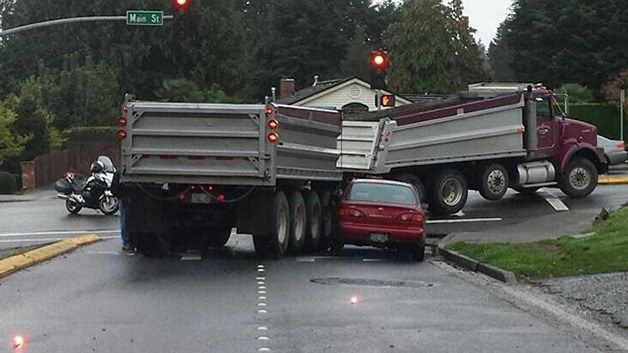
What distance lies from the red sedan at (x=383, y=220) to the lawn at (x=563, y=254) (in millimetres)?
994

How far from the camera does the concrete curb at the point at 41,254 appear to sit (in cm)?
1941

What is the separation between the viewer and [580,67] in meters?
77.8

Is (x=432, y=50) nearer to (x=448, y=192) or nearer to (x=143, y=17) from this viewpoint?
(x=448, y=192)

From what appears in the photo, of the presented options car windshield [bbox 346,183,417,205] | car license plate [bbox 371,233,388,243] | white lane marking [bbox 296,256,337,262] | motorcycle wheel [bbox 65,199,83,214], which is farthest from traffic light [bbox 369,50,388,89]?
motorcycle wheel [bbox 65,199,83,214]

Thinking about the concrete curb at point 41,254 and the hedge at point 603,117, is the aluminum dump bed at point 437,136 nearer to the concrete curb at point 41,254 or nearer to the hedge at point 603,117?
the concrete curb at point 41,254

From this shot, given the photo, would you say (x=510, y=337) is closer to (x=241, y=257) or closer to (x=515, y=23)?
(x=241, y=257)

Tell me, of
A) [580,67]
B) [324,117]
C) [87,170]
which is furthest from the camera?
[580,67]

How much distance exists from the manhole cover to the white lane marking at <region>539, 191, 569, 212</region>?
15.1 meters

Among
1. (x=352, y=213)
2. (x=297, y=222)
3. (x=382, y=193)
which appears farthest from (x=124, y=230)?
(x=382, y=193)

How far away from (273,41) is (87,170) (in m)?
38.6

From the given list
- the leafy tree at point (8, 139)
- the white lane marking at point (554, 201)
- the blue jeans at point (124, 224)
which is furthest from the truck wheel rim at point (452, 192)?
the leafy tree at point (8, 139)

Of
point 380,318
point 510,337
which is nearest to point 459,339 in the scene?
point 510,337

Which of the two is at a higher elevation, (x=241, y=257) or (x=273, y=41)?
(x=273, y=41)

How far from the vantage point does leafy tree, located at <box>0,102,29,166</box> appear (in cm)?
5341
